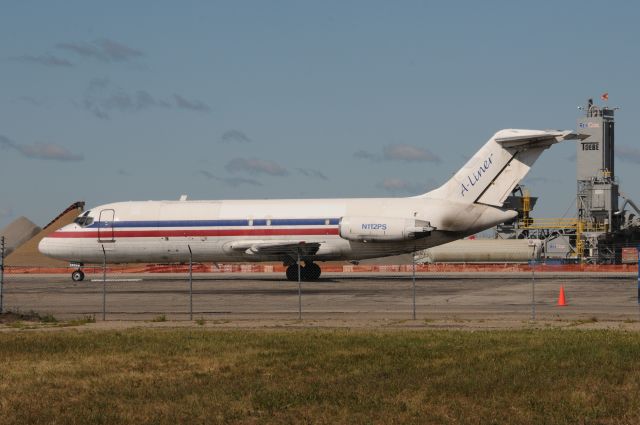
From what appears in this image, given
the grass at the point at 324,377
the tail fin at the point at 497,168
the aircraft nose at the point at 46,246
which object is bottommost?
the grass at the point at 324,377

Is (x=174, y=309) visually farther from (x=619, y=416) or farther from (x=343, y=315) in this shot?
(x=619, y=416)

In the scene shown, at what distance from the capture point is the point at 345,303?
98.0 feet

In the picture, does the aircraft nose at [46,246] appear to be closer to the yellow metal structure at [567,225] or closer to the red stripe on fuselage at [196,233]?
the red stripe on fuselage at [196,233]

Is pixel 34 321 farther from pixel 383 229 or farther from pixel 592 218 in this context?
pixel 592 218

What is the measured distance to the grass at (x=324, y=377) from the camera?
1130 centimetres

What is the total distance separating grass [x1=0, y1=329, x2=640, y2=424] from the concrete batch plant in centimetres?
6314

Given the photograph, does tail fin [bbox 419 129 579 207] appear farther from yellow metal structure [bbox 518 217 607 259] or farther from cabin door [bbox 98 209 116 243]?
yellow metal structure [bbox 518 217 607 259]

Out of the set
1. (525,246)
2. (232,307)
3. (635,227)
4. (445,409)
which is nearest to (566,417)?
(445,409)

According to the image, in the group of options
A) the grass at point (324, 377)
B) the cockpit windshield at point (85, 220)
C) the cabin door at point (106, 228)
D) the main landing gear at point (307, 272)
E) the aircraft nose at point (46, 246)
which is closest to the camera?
the grass at point (324, 377)

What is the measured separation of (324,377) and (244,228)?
30894 mm

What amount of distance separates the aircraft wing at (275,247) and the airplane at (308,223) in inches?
1.8

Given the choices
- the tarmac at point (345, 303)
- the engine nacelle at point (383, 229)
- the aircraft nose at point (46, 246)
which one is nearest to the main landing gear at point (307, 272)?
the tarmac at point (345, 303)

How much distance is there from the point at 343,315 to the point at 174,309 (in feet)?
19.6

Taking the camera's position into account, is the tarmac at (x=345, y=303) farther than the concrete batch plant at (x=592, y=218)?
No
